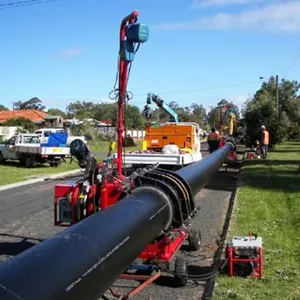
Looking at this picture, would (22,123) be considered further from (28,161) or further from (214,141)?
(214,141)

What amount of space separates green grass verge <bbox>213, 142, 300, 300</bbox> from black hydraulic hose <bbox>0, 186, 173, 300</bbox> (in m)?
1.81

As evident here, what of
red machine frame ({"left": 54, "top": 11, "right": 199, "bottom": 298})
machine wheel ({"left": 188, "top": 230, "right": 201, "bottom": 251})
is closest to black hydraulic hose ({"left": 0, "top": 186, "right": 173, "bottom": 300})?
red machine frame ({"left": 54, "top": 11, "right": 199, "bottom": 298})

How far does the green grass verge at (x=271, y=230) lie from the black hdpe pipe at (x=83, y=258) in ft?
5.73

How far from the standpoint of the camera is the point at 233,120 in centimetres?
3406

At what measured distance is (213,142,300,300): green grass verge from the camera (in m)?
6.02

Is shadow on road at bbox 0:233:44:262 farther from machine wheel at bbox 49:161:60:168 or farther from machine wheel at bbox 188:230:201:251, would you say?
machine wheel at bbox 49:161:60:168

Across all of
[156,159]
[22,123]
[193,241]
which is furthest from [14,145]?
[22,123]

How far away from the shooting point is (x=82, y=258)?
3217 millimetres

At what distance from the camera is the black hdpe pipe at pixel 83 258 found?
8.84 feet

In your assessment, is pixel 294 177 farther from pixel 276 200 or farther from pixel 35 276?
pixel 35 276

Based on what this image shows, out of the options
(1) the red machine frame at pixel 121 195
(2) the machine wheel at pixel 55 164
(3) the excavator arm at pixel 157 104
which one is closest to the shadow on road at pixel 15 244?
(1) the red machine frame at pixel 121 195

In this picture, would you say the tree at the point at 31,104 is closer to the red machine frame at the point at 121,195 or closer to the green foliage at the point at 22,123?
the green foliage at the point at 22,123

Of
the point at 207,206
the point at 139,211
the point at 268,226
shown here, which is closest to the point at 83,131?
the point at 207,206

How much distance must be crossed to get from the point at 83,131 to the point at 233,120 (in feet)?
94.8
